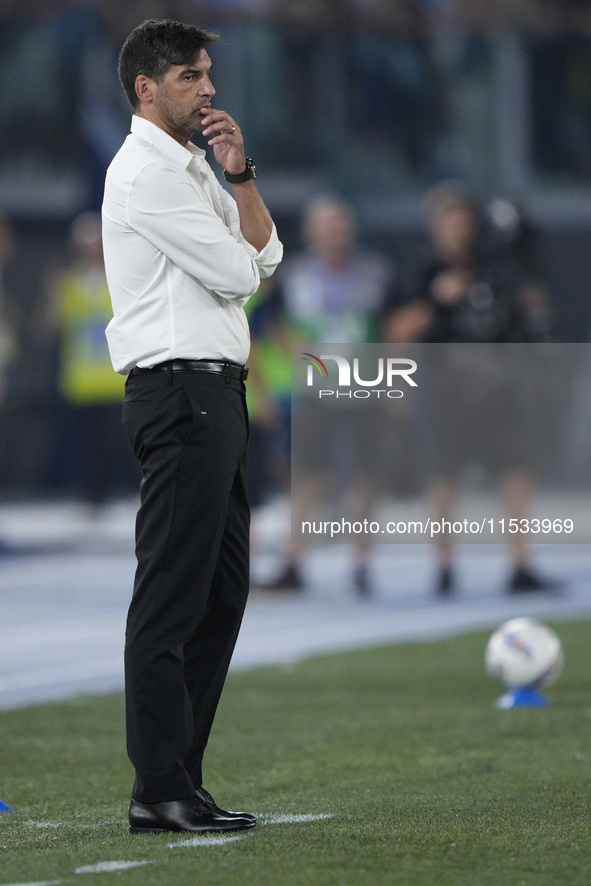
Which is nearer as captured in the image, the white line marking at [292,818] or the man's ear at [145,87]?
the man's ear at [145,87]

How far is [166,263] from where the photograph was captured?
12.1 feet

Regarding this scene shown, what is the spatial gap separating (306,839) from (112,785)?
3.49 feet

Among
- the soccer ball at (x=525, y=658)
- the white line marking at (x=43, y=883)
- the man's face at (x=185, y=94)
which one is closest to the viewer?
the white line marking at (x=43, y=883)

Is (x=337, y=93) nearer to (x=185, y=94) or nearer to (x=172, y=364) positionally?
(x=185, y=94)

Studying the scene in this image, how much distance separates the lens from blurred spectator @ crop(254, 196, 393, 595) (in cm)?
970

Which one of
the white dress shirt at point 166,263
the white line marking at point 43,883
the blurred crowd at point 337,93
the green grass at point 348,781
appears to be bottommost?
the green grass at point 348,781

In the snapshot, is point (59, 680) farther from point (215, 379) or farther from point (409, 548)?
point (409, 548)

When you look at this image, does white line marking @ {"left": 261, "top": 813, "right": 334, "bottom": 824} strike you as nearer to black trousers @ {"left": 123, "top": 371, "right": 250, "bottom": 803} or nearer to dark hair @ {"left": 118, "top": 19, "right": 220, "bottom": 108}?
black trousers @ {"left": 123, "top": 371, "right": 250, "bottom": 803}

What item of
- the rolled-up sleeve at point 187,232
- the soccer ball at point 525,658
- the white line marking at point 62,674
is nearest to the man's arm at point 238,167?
the rolled-up sleeve at point 187,232

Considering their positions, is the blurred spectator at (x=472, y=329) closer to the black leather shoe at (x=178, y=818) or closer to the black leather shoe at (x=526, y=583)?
the black leather shoe at (x=526, y=583)

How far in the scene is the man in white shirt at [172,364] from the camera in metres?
3.64

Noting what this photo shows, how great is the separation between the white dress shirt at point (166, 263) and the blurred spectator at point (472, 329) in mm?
5662

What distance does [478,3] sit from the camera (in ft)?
53.6

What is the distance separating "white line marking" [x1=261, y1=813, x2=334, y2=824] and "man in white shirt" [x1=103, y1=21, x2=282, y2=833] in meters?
0.19
